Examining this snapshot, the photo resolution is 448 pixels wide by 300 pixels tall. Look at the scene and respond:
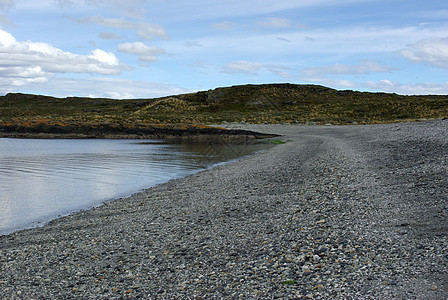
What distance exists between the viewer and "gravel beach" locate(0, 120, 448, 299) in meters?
4.87

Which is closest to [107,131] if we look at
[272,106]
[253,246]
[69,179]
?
[69,179]

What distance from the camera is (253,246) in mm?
6438

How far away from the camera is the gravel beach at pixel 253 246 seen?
4.87m

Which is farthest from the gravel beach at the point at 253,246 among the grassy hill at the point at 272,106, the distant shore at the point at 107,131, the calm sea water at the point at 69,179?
the grassy hill at the point at 272,106

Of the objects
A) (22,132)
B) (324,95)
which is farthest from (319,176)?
(324,95)

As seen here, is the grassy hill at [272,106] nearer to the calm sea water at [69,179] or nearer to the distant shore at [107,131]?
the distant shore at [107,131]

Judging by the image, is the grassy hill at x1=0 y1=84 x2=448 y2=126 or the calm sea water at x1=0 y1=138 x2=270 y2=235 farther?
the grassy hill at x1=0 y1=84 x2=448 y2=126

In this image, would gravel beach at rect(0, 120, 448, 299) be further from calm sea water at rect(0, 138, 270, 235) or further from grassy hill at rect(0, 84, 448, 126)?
grassy hill at rect(0, 84, 448, 126)

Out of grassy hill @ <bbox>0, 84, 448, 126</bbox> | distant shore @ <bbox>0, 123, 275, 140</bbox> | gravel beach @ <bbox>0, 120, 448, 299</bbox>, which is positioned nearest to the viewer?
gravel beach @ <bbox>0, 120, 448, 299</bbox>

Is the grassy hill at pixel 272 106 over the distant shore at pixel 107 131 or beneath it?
over

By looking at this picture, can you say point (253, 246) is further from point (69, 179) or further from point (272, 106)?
point (272, 106)

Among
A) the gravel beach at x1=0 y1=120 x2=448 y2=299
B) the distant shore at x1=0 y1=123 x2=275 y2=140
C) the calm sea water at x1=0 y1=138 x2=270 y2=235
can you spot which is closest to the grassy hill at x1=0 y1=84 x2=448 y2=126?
the distant shore at x1=0 y1=123 x2=275 y2=140

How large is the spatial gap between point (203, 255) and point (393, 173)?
8.18 meters

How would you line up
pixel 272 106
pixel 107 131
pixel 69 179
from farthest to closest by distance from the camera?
pixel 272 106 → pixel 107 131 → pixel 69 179
